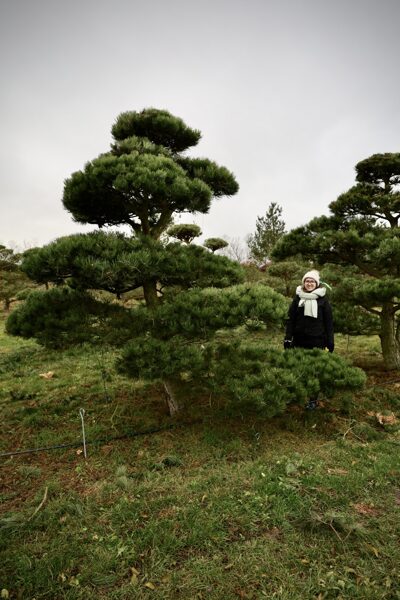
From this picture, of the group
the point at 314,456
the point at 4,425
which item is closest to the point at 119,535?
the point at 314,456

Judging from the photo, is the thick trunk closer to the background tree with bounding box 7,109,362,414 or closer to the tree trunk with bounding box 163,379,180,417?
the background tree with bounding box 7,109,362,414

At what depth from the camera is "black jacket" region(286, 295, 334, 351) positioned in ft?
15.7

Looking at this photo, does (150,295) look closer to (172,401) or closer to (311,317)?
(172,401)

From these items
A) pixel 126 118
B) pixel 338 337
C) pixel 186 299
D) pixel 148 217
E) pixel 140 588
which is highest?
pixel 126 118

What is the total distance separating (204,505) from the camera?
9.82 ft

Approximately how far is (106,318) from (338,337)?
336 inches

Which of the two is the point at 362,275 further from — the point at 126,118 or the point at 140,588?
the point at 140,588

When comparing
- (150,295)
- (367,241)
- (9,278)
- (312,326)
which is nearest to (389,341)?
(367,241)

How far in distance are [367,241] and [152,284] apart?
4041 millimetres

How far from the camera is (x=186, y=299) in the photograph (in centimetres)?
383

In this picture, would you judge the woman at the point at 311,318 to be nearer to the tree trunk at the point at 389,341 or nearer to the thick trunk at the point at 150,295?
the thick trunk at the point at 150,295

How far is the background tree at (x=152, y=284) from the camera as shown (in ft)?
11.9

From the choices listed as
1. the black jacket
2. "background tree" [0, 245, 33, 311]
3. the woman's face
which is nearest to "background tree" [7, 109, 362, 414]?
the black jacket

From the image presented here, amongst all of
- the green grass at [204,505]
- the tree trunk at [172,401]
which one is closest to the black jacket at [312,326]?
the green grass at [204,505]
